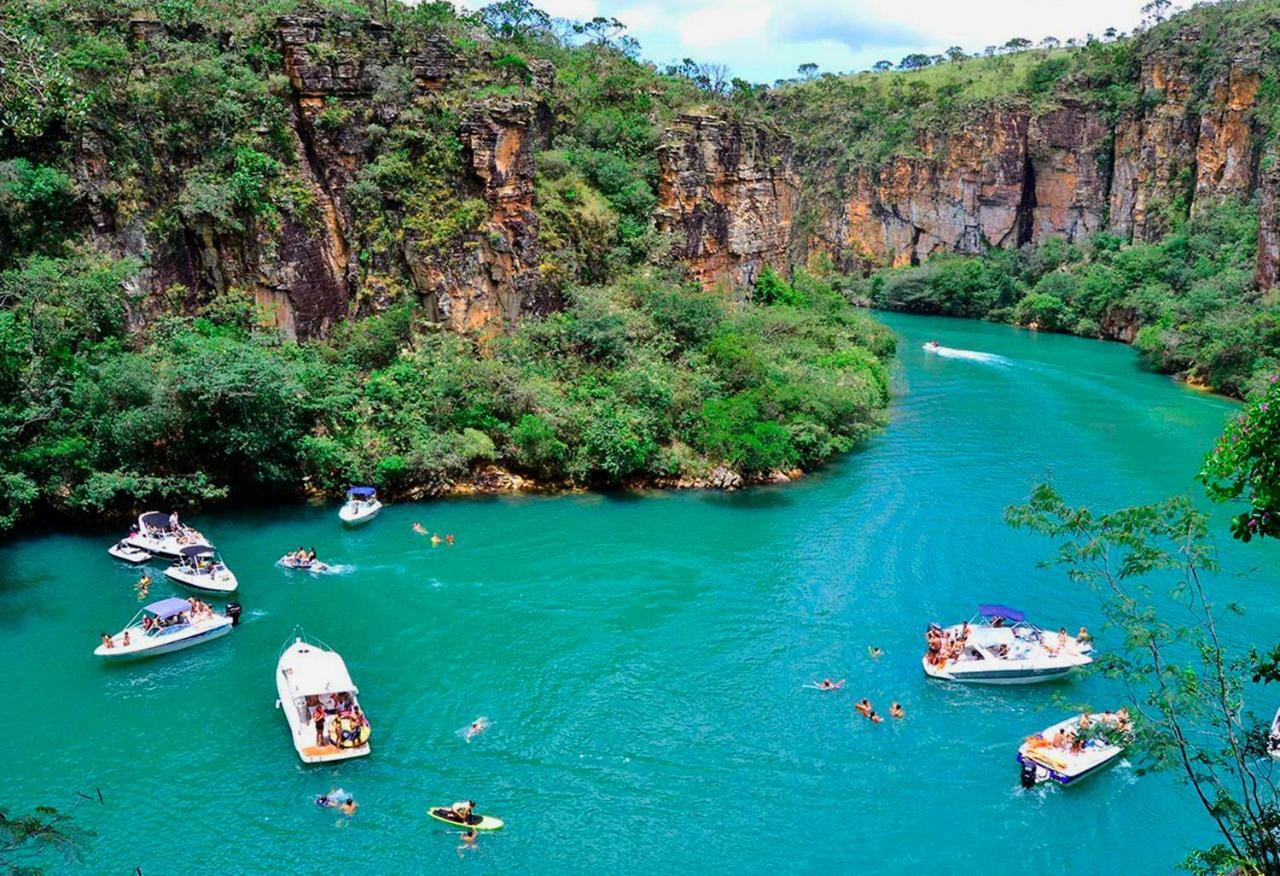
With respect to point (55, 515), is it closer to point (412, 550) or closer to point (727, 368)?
point (412, 550)

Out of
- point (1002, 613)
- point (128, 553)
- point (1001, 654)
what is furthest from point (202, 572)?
point (1002, 613)

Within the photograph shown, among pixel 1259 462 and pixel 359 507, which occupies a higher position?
pixel 1259 462

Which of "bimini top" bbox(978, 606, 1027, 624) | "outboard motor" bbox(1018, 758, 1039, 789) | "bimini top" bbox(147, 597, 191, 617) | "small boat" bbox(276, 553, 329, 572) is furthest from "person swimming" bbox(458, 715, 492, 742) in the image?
"bimini top" bbox(978, 606, 1027, 624)

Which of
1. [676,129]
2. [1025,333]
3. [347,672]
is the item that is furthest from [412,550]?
[1025,333]

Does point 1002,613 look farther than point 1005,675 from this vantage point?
Yes

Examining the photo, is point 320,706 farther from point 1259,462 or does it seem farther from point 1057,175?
point 1057,175

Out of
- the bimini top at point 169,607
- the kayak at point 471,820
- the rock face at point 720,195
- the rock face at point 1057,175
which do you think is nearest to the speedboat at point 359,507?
the bimini top at point 169,607
